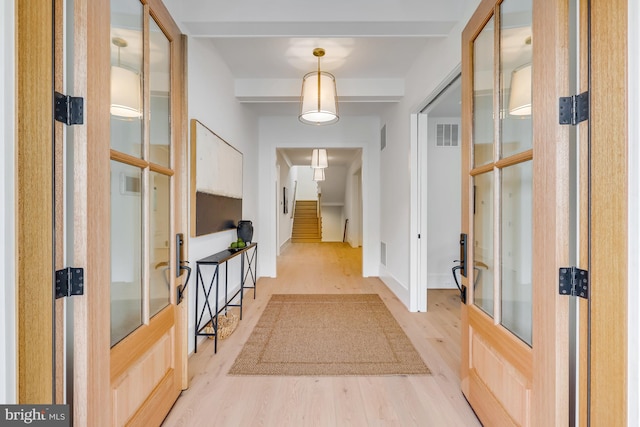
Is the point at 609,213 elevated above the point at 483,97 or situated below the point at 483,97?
below

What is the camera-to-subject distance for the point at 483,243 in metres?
1.75

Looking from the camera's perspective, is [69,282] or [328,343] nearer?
[69,282]

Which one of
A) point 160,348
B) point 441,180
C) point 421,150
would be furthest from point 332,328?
point 441,180

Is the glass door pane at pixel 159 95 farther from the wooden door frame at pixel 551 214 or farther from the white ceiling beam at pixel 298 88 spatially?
the white ceiling beam at pixel 298 88

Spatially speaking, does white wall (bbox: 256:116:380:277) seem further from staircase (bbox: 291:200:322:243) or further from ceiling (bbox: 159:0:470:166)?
staircase (bbox: 291:200:322:243)

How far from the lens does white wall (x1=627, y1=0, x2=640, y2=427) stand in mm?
919

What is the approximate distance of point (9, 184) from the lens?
0.99 m

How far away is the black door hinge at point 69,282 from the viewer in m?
1.08

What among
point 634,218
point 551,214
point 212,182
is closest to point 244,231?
point 212,182

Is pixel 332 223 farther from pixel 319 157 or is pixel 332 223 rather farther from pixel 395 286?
pixel 395 286

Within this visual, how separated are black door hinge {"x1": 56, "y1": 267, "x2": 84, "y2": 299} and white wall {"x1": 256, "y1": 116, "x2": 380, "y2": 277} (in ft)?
13.3

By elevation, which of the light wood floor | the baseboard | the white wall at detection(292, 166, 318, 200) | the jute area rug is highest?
the white wall at detection(292, 166, 318, 200)

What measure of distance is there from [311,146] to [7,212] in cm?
447

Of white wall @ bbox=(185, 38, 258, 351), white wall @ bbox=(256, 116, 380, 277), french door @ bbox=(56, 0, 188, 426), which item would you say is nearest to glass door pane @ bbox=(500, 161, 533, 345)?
french door @ bbox=(56, 0, 188, 426)
